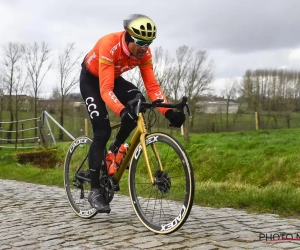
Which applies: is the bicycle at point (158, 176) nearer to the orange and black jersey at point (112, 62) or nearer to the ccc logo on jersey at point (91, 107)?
the orange and black jersey at point (112, 62)

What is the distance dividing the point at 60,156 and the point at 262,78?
51.3 m

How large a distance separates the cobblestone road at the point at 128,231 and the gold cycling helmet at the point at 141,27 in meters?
1.96

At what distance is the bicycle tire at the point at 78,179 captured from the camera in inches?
222

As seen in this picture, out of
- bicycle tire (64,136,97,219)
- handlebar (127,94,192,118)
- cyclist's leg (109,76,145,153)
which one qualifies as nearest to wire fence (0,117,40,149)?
bicycle tire (64,136,97,219)

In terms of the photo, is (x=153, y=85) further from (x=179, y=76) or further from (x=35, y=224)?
(x=179, y=76)

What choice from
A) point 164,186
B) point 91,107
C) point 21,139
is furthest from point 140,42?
point 21,139

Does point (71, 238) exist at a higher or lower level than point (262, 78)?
lower

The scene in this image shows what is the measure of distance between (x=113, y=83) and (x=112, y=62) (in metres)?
0.22

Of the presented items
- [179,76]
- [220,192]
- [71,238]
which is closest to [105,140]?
[71,238]

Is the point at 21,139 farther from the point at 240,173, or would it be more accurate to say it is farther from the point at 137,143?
the point at 137,143

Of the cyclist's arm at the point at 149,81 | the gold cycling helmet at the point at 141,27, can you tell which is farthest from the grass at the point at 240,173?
the gold cycling helmet at the point at 141,27

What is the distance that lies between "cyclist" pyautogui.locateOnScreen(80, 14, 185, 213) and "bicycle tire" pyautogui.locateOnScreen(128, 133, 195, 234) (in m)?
0.40

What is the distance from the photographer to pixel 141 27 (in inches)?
177

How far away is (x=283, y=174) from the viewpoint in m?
12.4
